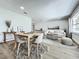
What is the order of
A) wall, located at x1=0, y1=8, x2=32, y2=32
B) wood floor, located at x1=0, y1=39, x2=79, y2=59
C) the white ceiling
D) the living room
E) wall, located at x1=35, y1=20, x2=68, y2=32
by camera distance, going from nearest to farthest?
wood floor, located at x1=0, y1=39, x2=79, y2=59 → the living room → the white ceiling → wall, located at x1=0, y1=8, x2=32, y2=32 → wall, located at x1=35, y1=20, x2=68, y2=32

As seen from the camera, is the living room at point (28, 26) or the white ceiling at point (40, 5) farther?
the white ceiling at point (40, 5)

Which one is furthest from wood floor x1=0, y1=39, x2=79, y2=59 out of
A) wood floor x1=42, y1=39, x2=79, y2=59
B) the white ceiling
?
the white ceiling

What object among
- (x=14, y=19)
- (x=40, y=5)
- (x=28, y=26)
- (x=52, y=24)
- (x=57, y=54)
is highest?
(x=40, y=5)

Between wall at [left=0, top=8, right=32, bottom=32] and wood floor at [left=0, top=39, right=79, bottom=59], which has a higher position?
wall at [left=0, top=8, right=32, bottom=32]

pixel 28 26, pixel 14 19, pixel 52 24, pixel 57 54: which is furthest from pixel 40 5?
pixel 52 24

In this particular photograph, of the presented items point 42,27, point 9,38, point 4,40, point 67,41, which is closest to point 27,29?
point 9,38

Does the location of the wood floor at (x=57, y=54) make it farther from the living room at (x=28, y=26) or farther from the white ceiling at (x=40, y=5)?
the white ceiling at (x=40, y=5)

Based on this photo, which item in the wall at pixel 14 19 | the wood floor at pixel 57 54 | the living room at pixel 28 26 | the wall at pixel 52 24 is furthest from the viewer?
the wall at pixel 52 24

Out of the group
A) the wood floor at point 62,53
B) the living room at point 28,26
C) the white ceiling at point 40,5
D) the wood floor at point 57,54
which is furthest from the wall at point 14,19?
the wood floor at point 62,53

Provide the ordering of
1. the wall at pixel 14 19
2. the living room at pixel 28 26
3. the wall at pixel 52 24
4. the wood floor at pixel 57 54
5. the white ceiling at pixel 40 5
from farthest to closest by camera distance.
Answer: the wall at pixel 52 24 → the wall at pixel 14 19 → the white ceiling at pixel 40 5 → the living room at pixel 28 26 → the wood floor at pixel 57 54

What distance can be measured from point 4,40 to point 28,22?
3.31 meters

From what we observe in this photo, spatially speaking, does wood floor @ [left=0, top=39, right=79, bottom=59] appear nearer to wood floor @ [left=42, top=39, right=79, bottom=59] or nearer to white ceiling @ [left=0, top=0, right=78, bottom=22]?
wood floor @ [left=42, top=39, right=79, bottom=59]

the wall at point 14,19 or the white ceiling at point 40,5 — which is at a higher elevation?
the white ceiling at point 40,5

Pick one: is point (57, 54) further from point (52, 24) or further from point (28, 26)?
point (52, 24)
